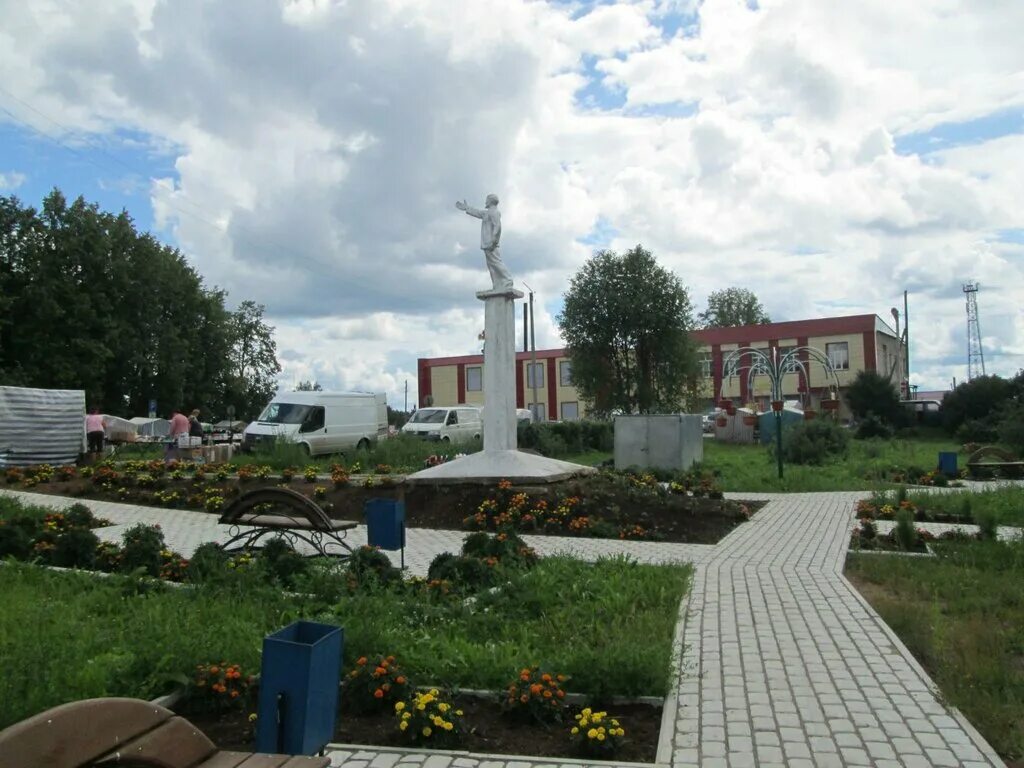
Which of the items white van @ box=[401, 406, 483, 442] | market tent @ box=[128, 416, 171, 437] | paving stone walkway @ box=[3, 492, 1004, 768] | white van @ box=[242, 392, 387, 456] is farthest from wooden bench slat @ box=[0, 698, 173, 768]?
market tent @ box=[128, 416, 171, 437]

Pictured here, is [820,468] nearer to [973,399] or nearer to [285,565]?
[285,565]

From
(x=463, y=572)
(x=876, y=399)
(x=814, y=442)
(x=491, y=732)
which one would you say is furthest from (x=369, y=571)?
(x=876, y=399)

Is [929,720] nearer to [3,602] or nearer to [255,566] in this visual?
[255,566]

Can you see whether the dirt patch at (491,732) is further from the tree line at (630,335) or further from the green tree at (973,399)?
the green tree at (973,399)

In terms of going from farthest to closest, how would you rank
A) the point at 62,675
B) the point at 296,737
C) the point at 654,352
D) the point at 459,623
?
1. the point at 654,352
2. the point at 459,623
3. the point at 62,675
4. the point at 296,737

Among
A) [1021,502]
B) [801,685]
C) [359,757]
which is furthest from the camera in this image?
[1021,502]

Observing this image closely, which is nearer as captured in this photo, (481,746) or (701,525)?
(481,746)

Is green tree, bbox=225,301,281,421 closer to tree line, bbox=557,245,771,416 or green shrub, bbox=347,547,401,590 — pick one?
tree line, bbox=557,245,771,416

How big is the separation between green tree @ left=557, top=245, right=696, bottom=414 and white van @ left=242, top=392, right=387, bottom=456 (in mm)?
12274

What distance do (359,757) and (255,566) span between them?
11.6 ft

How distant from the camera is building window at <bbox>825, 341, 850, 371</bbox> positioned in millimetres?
58719

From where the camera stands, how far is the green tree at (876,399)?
140 feet

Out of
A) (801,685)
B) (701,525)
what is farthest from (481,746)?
(701,525)

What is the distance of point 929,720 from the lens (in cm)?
450
